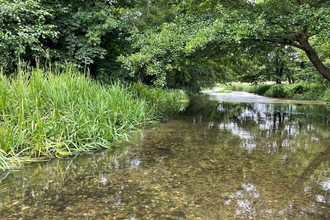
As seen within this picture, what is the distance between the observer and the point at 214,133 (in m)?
6.73

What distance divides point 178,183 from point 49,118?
2.64 m

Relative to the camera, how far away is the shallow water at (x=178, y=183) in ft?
8.64

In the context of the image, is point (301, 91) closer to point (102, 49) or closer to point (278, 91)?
point (278, 91)

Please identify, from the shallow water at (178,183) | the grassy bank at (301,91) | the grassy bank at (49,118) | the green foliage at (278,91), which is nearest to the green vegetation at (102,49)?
the grassy bank at (49,118)

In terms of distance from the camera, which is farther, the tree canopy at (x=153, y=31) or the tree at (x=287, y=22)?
the tree canopy at (x=153, y=31)

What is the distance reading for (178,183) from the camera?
11.0 feet

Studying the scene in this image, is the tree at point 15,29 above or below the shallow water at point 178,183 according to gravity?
above

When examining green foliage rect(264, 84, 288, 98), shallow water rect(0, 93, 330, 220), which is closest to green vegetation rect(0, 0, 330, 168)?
shallow water rect(0, 93, 330, 220)

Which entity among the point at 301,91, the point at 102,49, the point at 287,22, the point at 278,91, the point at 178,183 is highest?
the point at 287,22

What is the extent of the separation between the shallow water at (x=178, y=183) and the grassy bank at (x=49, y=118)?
0.32 meters

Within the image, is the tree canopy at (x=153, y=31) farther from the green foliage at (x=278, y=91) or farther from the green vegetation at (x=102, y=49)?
the green foliage at (x=278, y=91)

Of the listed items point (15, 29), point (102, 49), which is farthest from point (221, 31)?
point (15, 29)

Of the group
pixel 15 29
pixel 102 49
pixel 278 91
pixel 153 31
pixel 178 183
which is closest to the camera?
pixel 178 183

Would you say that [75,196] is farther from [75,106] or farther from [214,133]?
[214,133]
